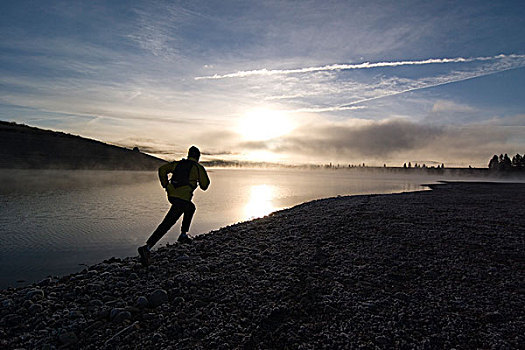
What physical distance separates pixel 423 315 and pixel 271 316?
2.91 metres

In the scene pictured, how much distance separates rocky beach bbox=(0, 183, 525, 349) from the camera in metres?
5.04

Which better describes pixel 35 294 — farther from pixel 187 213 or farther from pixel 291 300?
pixel 291 300

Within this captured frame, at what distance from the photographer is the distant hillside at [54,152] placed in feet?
331

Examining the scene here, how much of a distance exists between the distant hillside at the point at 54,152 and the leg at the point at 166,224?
120100mm

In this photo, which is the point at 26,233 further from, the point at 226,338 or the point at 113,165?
the point at 113,165

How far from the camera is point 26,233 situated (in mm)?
15367

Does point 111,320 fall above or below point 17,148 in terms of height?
below

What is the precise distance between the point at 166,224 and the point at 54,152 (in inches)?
5041

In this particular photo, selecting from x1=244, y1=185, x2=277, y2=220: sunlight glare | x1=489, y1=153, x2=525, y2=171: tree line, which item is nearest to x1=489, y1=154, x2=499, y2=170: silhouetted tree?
x1=489, y1=153, x2=525, y2=171: tree line

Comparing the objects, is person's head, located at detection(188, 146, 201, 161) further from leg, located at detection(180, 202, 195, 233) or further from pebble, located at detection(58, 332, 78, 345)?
pebble, located at detection(58, 332, 78, 345)

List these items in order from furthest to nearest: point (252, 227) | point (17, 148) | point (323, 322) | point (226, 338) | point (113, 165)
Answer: point (113, 165) → point (17, 148) → point (252, 227) → point (323, 322) → point (226, 338)

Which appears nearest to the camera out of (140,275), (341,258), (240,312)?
(240,312)

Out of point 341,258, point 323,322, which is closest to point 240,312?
point 323,322

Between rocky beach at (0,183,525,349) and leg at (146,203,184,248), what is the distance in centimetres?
72
